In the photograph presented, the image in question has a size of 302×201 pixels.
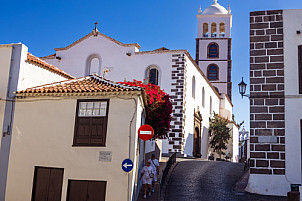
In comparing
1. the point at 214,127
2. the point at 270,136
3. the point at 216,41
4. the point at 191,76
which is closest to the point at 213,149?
the point at 214,127

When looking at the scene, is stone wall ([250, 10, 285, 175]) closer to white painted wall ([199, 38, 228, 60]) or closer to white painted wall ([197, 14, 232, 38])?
white painted wall ([199, 38, 228, 60])

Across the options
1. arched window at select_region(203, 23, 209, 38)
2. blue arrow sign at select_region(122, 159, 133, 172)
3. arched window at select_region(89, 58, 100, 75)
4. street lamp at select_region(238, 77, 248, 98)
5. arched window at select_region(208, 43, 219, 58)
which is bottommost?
blue arrow sign at select_region(122, 159, 133, 172)

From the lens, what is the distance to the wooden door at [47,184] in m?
13.6

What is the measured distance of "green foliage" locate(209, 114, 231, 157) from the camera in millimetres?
33906

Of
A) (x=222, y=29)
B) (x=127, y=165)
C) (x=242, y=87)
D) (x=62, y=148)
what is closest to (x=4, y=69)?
(x=62, y=148)

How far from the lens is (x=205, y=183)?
15875mm

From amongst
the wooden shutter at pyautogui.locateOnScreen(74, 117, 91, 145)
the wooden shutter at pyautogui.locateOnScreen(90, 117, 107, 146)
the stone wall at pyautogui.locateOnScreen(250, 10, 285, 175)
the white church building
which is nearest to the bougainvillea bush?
the wooden shutter at pyautogui.locateOnScreen(90, 117, 107, 146)

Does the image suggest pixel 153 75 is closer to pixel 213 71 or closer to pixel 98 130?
pixel 98 130

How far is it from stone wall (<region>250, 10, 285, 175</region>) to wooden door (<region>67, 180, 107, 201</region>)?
5.58m

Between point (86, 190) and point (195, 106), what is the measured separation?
672 inches

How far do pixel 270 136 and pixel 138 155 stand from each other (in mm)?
4930

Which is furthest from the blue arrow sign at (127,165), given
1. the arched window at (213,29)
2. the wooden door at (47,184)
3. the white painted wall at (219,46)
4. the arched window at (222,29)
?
the arched window at (222,29)

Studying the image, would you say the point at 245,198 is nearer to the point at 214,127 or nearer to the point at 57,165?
the point at 57,165

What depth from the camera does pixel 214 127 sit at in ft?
115
